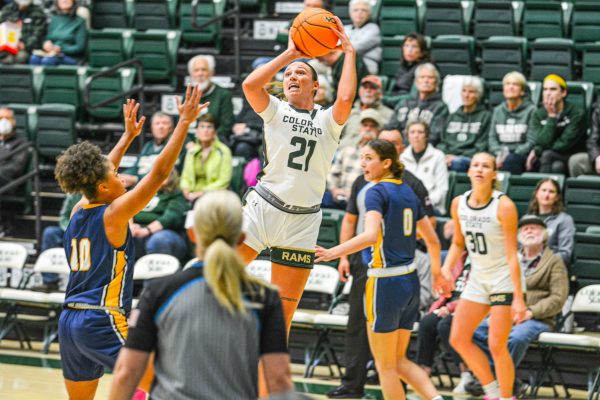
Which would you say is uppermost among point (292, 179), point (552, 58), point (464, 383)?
point (552, 58)

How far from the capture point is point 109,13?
46.6ft

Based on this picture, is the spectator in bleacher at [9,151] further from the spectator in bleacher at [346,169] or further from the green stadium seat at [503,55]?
the green stadium seat at [503,55]

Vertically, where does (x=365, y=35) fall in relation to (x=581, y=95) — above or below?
above

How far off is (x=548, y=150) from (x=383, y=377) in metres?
4.38

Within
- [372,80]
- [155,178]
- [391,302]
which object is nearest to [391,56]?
[372,80]

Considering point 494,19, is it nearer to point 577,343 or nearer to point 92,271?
point 577,343

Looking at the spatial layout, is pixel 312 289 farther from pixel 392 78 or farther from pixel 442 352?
pixel 392 78

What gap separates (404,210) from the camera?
289 inches

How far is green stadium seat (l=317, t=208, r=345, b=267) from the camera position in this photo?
10.3 m

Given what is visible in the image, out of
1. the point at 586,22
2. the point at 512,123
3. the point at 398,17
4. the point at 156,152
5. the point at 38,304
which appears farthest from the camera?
the point at 398,17

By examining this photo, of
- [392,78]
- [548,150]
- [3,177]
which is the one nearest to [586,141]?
[548,150]

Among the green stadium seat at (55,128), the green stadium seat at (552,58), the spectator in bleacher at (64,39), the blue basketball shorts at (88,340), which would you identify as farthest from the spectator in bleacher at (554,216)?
the spectator in bleacher at (64,39)

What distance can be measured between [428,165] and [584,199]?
1527 mm

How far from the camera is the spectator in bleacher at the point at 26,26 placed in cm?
1374
